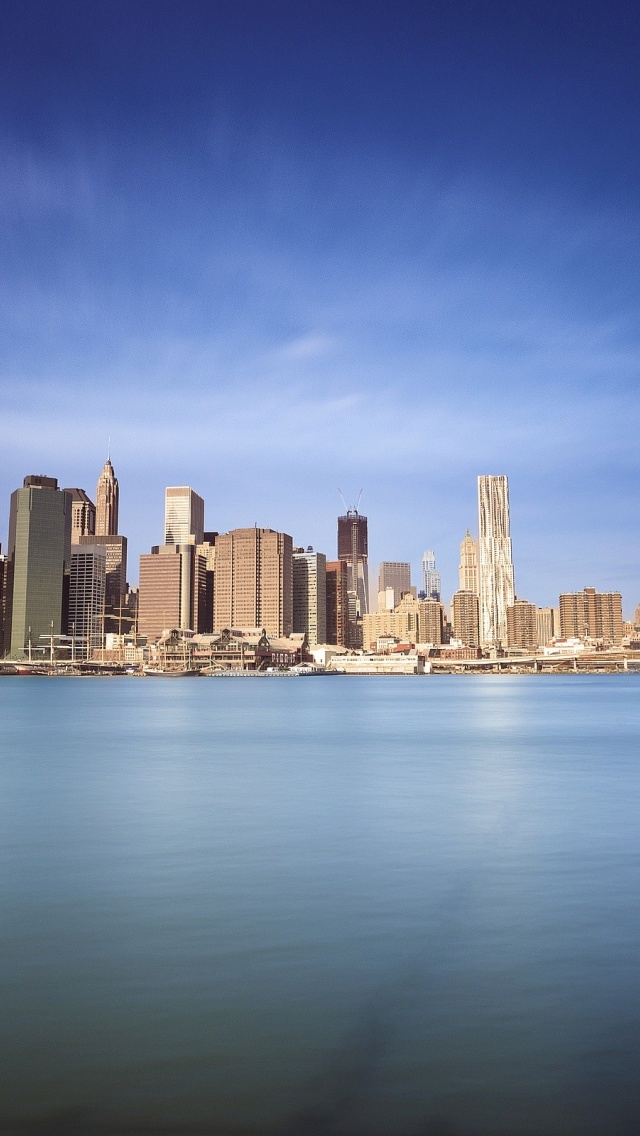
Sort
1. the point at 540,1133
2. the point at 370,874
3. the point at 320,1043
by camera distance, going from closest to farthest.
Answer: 1. the point at 540,1133
2. the point at 320,1043
3. the point at 370,874

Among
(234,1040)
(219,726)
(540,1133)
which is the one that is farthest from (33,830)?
(219,726)

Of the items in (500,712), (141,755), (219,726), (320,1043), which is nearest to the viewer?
(320,1043)

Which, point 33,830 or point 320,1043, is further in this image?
point 33,830

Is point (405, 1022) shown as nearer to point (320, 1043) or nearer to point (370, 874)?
point (320, 1043)

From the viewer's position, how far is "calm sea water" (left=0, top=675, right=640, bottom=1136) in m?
9.35

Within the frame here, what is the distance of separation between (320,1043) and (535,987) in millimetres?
3691

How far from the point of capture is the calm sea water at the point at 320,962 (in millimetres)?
9352

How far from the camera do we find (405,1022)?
452 inches

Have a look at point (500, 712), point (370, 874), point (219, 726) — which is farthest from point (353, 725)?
point (370, 874)

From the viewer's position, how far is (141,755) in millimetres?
51844

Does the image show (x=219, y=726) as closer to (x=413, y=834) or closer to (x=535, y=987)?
(x=413, y=834)

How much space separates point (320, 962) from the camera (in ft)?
45.9

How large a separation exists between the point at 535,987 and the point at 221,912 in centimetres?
653

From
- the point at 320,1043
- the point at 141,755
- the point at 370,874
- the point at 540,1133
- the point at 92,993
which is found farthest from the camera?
the point at 141,755
